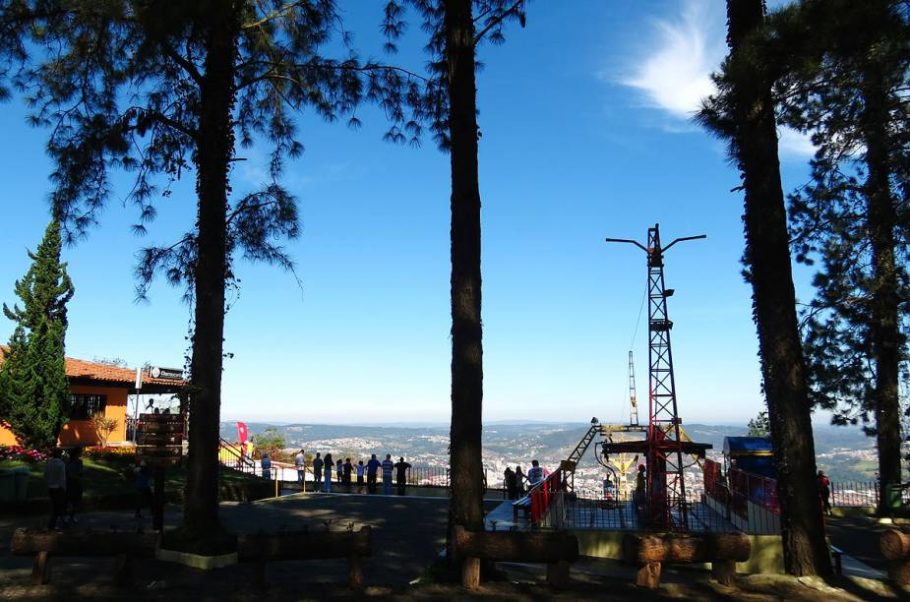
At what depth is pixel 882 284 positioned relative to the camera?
16.7m

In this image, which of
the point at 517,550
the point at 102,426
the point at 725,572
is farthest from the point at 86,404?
the point at 725,572

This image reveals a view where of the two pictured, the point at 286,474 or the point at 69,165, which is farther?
the point at 286,474

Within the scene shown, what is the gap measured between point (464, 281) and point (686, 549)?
14.0 ft

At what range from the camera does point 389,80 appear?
13.2 m

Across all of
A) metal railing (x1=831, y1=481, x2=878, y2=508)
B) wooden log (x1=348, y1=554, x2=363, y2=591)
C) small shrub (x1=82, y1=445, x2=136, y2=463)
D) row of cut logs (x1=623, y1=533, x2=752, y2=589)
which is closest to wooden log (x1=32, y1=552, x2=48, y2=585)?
wooden log (x1=348, y1=554, x2=363, y2=591)

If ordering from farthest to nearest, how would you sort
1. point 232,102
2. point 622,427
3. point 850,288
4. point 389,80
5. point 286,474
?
point 286,474, point 622,427, point 850,288, point 389,80, point 232,102

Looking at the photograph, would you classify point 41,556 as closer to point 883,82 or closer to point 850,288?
point 883,82

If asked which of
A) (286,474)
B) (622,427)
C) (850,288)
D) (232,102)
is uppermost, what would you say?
(232,102)

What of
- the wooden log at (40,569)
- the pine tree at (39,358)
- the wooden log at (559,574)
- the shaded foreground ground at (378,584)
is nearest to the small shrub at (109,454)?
the pine tree at (39,358)

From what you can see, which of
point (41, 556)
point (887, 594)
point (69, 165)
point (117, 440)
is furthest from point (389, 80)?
point (117, 440)

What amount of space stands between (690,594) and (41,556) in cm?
760

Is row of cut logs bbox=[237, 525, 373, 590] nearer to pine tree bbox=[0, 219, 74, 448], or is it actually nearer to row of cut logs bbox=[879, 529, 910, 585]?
row of cut logs bbox=[879, 529, 910, 585]

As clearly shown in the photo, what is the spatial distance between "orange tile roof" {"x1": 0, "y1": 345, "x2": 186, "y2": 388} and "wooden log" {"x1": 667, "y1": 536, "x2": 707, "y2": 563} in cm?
2405

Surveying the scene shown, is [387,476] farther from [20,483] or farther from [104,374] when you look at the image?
[104,374]
